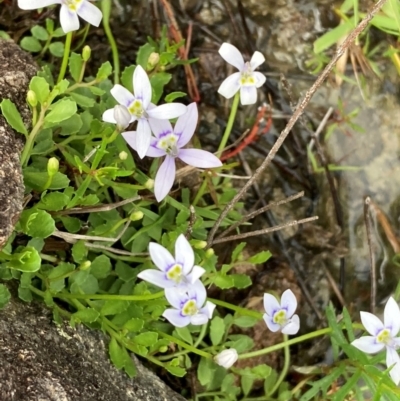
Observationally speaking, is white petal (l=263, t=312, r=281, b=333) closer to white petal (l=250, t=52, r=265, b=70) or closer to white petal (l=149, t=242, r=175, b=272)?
white petal (l=149, t=242, r=175, b=272)

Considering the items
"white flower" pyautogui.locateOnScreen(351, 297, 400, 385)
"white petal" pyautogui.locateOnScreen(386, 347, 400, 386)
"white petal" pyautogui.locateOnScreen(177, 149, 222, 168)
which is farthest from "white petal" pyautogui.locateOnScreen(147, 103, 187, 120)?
"white petal" pyautogui.locateOnScreen(386, 347, 400, 386)

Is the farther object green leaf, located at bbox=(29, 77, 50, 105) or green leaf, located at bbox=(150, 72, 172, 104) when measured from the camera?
green leaf, located at bbox=(150, 72, 172, 104)

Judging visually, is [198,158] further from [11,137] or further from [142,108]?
[11,137]

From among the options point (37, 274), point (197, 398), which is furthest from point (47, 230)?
point (197, 398)

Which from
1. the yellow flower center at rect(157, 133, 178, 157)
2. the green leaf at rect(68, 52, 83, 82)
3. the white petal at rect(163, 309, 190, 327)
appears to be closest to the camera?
the white petal at rect(163, 309, 190, 327)

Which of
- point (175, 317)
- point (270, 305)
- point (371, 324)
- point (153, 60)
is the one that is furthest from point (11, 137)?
point (371, 324)

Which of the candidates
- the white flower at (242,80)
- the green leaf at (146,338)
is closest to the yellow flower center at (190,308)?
the green leaf at (146,338)
